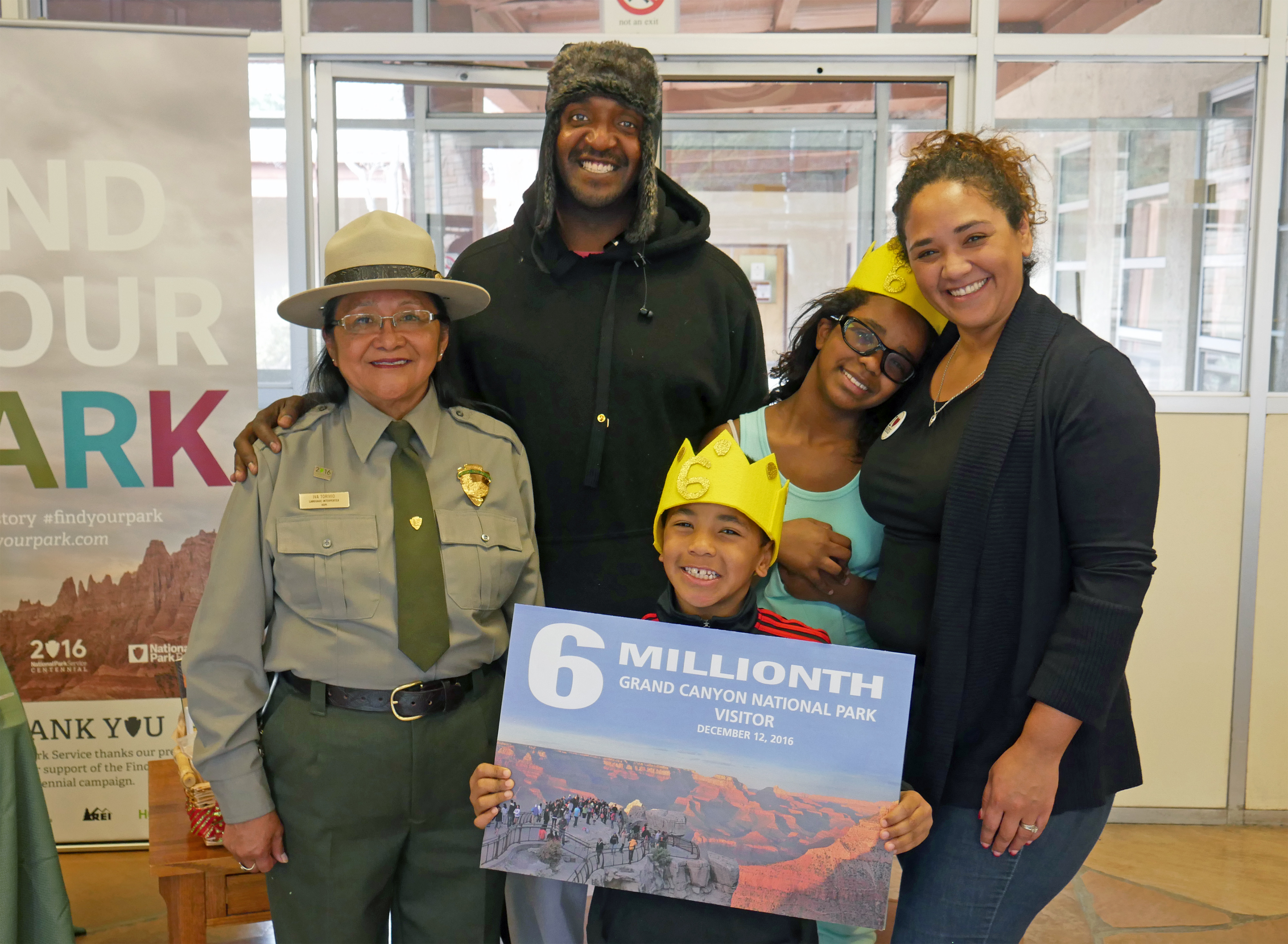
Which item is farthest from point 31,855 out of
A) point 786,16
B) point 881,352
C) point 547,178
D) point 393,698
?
point 786,16

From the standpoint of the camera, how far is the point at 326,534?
1.65 metres

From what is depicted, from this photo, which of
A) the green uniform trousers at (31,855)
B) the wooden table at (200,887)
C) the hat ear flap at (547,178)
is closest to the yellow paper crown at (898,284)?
the hat ear flap at (547,178)

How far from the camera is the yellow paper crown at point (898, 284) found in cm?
179

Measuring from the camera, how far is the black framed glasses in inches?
71.4

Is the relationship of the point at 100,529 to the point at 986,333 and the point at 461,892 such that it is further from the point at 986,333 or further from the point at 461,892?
the point at 986,333

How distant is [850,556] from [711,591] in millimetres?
318

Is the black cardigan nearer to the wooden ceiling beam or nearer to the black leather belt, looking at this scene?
the black leather belt

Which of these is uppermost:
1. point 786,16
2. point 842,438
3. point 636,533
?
point 786,16

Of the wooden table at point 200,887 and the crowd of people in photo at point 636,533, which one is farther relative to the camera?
the wooden table at point 200,887

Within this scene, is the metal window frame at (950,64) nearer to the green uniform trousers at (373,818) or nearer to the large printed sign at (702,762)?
the green uniform trousers at (373,818)

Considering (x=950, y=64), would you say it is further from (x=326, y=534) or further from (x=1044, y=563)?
(x=326, y=534)

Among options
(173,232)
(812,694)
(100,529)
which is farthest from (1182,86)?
(100,529)

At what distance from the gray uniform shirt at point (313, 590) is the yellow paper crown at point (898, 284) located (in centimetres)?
87

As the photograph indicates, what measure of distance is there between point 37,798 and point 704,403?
1706 mm
